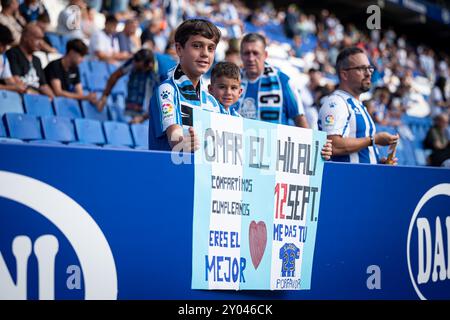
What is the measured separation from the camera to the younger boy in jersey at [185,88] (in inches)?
152

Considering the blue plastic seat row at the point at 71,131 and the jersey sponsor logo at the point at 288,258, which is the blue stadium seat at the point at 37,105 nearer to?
the blue plastic seat row at the point at 71,131

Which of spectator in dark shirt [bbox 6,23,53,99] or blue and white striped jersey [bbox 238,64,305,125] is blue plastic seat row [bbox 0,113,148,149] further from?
blue and white striped jersey [bbox 238,64,305,125]

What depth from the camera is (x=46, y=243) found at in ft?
9.45

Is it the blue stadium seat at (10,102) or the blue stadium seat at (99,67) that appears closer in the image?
the blue stadium seat at (10,102)

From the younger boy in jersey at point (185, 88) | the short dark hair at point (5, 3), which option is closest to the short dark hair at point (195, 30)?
the younger boy in jersey at point (185, 88)

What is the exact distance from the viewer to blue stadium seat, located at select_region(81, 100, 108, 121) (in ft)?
27.5

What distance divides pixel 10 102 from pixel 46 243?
4824 millimetres

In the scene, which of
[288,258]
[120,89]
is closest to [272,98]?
[288,258]

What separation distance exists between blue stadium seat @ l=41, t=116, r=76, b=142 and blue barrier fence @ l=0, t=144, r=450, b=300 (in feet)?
13.1

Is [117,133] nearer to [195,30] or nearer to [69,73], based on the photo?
[69,73]

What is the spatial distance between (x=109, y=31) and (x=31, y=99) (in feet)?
10.2

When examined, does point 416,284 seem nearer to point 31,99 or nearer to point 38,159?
point 38,159

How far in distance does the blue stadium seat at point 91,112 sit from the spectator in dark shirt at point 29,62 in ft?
1.91

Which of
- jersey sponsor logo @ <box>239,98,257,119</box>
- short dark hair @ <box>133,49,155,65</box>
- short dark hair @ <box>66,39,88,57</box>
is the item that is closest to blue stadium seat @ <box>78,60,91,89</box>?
short dark hair @ <box>66,39,88,57</box>
